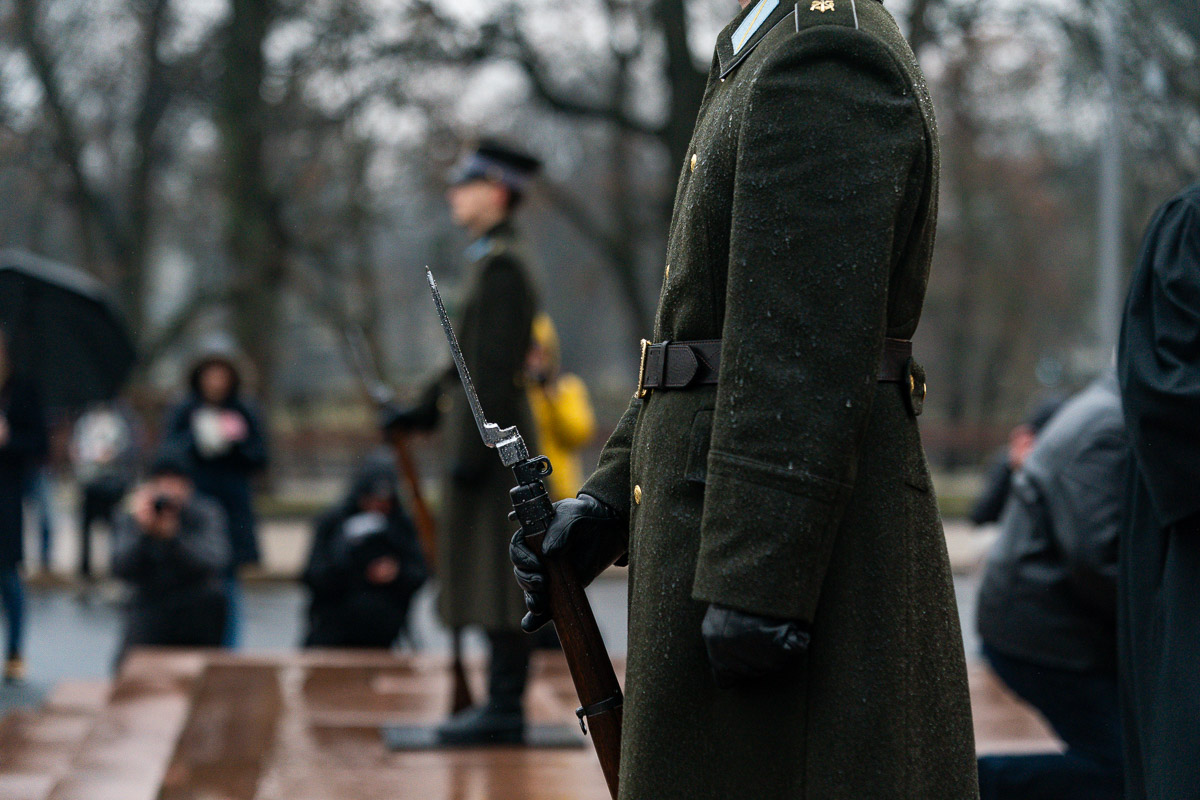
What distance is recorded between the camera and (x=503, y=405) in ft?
17.3

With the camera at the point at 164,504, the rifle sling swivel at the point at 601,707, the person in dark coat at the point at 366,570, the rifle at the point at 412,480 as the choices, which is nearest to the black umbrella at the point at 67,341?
the camera at the point at 164,504

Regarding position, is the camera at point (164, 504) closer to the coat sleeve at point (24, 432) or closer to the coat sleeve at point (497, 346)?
the coat sleeve at point (24, 432)

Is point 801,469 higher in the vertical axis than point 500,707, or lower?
higher

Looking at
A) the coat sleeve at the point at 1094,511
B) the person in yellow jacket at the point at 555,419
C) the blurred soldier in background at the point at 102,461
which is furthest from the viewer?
the blurred soldier in background at the point at 102,461

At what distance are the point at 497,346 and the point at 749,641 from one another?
129 inches

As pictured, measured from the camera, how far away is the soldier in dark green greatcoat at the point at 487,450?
528cm

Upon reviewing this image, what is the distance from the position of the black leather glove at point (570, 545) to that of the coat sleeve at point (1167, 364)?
111cm

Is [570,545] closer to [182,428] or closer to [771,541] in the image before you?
[771,541]

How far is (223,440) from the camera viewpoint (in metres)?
9.13

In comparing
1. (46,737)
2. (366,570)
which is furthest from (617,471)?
(366,570)

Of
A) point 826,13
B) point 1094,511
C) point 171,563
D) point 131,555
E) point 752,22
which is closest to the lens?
point 826,13

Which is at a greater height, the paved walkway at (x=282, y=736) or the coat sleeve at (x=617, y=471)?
the coat sleeve at (x=617, y=471)

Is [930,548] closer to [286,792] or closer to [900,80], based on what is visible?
[900,80]

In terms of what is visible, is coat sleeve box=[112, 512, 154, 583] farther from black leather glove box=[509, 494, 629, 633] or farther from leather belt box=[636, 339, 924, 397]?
leather belt box=[636, 339, 924, 397]
